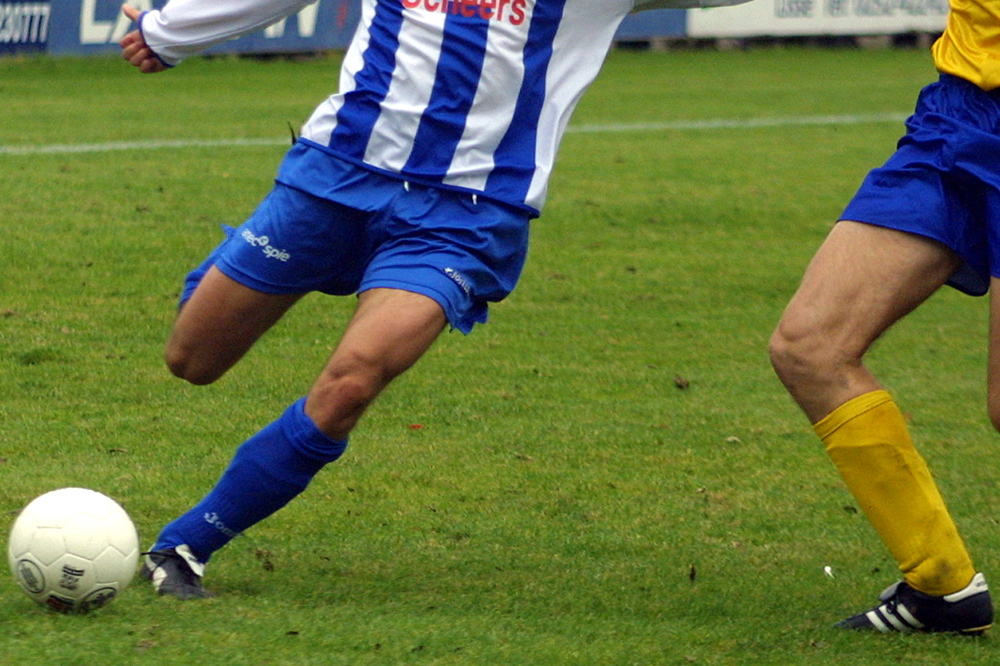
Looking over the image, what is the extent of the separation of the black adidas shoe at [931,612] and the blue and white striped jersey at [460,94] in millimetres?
1355

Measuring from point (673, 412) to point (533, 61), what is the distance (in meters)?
2.62

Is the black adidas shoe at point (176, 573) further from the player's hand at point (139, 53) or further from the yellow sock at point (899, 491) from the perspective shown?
the yellow sock at point (899, 491)

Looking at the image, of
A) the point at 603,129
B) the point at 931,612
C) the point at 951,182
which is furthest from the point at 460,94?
the point at 603,129

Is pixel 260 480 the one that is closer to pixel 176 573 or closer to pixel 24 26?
pixel 176 573

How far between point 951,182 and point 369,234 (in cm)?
146

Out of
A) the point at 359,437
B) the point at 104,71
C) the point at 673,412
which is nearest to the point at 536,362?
the point at 673,412

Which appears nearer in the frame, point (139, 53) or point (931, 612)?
point (931, 612)

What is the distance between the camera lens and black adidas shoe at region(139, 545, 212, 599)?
404cm

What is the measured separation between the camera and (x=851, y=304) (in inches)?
152

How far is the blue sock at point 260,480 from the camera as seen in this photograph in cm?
399

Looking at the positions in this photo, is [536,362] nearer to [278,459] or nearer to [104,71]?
[278,459]

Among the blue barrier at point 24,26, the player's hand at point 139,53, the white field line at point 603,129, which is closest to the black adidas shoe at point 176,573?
the player's hand at point 139,53

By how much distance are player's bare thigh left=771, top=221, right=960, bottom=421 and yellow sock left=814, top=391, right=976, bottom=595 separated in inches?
2.4

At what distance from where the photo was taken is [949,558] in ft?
12.9
